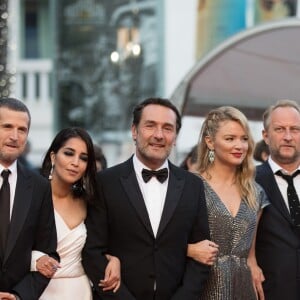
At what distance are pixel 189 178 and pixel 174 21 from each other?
199 inches

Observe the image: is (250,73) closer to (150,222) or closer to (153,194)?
(153,194)

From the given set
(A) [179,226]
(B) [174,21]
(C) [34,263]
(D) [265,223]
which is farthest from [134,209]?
(B) [174,21]

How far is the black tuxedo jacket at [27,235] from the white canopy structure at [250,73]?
3.32 m

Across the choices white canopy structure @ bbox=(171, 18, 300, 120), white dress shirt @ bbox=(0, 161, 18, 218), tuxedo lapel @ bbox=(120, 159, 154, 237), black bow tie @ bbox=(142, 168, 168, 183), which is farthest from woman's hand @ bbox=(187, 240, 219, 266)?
white canopy structure @ bbox=(171, 18, 300, 120)

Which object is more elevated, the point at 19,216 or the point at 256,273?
the point at 19,216

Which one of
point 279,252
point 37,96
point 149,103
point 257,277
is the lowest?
point 257,277

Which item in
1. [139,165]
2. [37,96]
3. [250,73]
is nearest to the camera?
[139,165]

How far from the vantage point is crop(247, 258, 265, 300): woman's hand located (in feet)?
14.0

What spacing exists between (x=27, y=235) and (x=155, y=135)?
2.53 feet

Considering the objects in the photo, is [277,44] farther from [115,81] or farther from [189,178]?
[189,178]

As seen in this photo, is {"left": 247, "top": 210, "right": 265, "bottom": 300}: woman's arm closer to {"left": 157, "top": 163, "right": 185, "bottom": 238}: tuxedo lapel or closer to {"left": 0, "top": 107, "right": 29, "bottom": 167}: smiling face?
{"left": 157, "top": 163, "right": 185, "bottom": 238}: tuxedo lapel

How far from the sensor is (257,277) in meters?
4.29

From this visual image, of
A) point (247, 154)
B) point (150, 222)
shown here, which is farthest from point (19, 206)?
point (247, 154)

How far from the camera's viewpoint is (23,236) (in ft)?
12.0
